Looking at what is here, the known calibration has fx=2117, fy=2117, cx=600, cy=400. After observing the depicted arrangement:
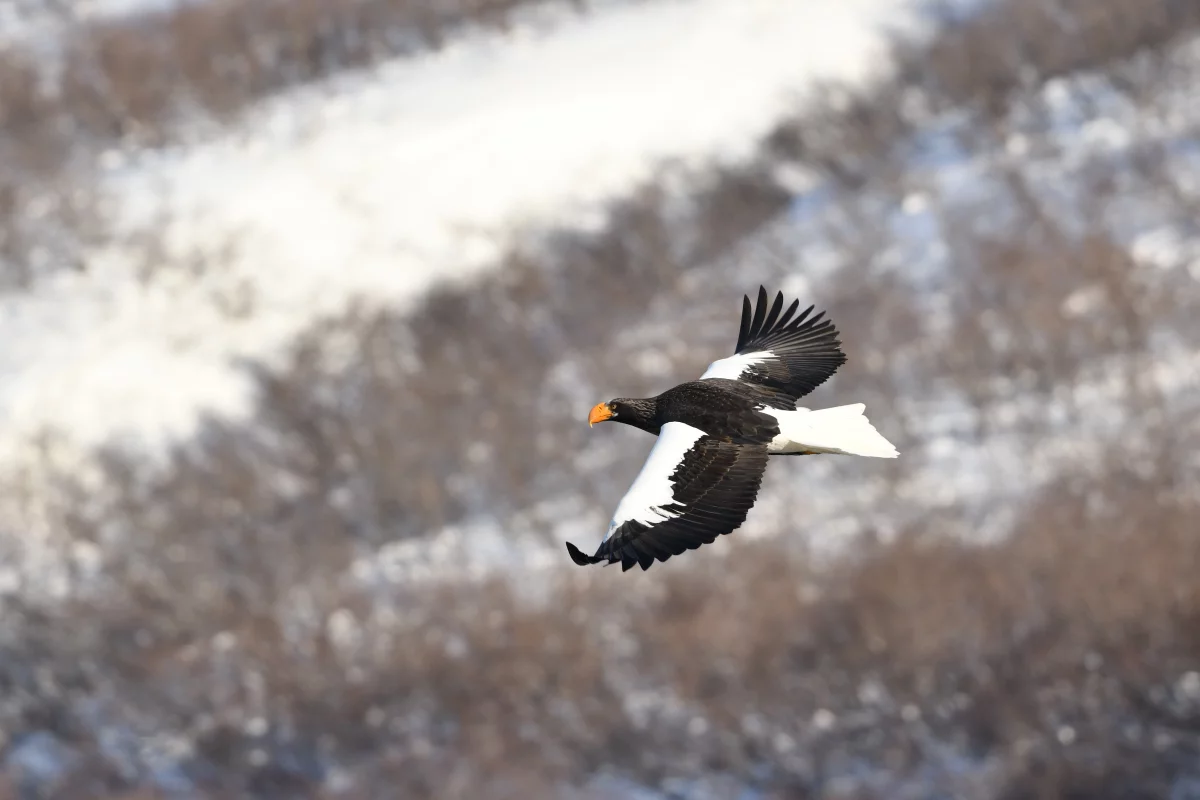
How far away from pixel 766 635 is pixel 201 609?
1270 centimetres

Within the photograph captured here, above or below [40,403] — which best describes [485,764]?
below

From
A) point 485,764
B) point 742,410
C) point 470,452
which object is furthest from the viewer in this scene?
point 470,452

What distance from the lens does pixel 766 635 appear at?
153 ft

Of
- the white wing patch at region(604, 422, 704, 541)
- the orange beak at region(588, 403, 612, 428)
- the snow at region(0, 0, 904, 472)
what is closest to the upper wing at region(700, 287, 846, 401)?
the orange beak at region(588, 403, 612, 428)

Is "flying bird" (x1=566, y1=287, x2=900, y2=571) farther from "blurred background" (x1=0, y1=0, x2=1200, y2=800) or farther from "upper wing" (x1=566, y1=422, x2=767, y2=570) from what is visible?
"blurred background" (x1=0, y1=0, x2=1200, y2=800)

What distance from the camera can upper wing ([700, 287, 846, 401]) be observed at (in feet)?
83.1

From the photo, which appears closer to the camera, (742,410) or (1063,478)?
(742,410)

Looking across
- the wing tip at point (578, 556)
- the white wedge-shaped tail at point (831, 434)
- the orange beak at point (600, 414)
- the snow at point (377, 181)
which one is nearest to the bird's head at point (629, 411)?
the orange beak at point (600, 414)

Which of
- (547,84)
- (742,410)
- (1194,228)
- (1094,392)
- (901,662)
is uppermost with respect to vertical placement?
(547,84)

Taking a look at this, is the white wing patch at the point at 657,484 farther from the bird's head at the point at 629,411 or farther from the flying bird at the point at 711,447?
the bird's head at the point at 629,411

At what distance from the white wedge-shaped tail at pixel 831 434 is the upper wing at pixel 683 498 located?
34cm

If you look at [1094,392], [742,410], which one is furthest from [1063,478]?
[742,410]

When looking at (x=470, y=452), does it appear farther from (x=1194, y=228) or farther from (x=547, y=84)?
(x=1194, y=228)

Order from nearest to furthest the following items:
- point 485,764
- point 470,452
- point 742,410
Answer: point 742,410
point 485,764
point 470,452
